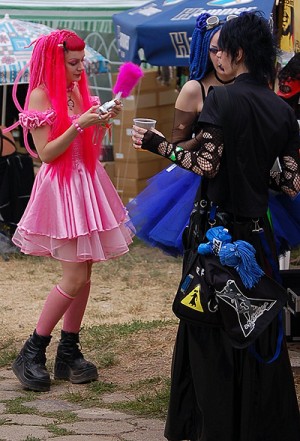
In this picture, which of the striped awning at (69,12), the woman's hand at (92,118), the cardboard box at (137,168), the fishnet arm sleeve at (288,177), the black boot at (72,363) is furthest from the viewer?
the striped awning at (69,12)

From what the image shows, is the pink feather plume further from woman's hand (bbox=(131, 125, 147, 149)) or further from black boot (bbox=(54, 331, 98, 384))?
black boot (bbox=(54, 331, 98, 384))

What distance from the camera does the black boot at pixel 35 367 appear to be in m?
4.98

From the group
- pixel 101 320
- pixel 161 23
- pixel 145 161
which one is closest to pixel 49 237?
pixel 101 320

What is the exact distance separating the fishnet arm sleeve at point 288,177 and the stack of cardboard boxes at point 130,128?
673 centimetres

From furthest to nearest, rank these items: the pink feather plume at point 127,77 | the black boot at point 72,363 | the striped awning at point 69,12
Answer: the striped awning at point 69,12, the black boot at point 72,363, the pink feather plume at point 127,77

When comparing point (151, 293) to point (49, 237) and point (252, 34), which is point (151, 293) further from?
point (252, 34)

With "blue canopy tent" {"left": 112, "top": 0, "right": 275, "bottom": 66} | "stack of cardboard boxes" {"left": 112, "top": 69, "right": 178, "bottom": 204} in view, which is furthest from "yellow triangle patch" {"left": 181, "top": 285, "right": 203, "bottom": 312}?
"stack of cardboard boxes" {"left": 112, "top": 69, "right": 178, "bottom": 204}

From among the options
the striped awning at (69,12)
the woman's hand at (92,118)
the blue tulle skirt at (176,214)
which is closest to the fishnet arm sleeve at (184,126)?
the blue tulle skirt at (176,214)

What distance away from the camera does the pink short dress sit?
15.5 feet

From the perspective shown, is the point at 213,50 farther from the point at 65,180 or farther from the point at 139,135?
the point at 65,180

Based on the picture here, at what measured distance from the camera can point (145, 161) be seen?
10703 millimetres

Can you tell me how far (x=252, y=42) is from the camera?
3.62 metres

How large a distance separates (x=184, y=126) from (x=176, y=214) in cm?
43

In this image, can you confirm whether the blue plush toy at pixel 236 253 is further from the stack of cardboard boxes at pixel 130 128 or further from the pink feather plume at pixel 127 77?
the stack of cardboard boxes at pixel 130 128
